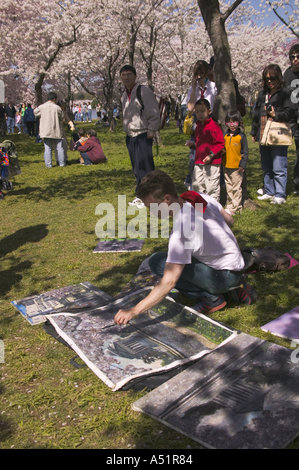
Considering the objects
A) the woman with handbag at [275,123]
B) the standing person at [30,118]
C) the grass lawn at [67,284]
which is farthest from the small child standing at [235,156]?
the standing person at [30,118]

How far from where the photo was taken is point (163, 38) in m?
29.8

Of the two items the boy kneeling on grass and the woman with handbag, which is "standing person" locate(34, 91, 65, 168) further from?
the boy kneeling on grass

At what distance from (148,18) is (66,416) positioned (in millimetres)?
21871

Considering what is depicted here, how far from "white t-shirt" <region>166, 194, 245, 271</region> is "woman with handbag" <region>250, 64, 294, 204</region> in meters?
3.64

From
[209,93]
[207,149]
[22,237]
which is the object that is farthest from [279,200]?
[22,237]

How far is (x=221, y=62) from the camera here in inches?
264

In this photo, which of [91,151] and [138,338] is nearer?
[138,338]

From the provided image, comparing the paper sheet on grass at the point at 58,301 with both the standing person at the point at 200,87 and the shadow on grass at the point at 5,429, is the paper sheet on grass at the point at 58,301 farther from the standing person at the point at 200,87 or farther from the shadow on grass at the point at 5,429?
the standing person at the point at 200,87

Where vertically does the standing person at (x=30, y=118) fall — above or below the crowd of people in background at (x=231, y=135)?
above

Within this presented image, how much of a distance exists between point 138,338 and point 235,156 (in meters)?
3.90

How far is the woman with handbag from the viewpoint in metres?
6.73

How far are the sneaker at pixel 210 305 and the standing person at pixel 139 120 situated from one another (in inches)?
145

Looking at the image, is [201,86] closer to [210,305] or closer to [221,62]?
[221,62]

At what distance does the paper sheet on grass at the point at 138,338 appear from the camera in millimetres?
3042
